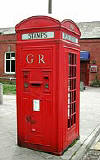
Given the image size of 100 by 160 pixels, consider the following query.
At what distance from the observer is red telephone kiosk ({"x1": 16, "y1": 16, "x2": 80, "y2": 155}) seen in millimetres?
4352

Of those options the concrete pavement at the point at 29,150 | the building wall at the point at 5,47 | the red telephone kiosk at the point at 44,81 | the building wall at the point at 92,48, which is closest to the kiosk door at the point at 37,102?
the red telephone kiosk at the point at 44,81

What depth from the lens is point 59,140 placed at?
4.46 meters

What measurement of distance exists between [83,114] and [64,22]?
518 cm

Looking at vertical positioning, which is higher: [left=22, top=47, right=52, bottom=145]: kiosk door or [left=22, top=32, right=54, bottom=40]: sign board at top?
[left=22, top=32, right=54, bottom=40]: sign board at top

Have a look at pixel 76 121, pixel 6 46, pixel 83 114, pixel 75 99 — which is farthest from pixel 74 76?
pixel 6 46

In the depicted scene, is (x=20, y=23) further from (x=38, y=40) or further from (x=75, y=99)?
(x=75, y=99)

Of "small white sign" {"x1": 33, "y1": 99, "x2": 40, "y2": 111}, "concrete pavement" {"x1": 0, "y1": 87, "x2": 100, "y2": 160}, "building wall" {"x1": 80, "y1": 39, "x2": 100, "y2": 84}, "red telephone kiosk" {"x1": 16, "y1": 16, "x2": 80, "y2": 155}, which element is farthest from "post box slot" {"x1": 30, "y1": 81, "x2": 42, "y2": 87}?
"building wall" {"x1": 80, "y1": 39, "x2": 100, "y2": 84}

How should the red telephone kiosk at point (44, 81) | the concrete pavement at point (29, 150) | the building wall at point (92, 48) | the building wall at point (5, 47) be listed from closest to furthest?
1. the red telephone kiosk at point (44, 81)
2. the concrete pavement at point (29, 150)
3. the building wall at point (92, 48)
4. the building wall at point (5, 47)

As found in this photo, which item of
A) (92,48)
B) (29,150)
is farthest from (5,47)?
(29,150)

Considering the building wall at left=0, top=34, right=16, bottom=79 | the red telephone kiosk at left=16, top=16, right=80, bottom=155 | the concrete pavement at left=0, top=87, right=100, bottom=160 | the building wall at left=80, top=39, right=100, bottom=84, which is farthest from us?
the building wall at left=0, top=34, right=16, bottom=79

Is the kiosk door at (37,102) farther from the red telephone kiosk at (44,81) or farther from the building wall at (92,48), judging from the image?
the building wall at (92,48)

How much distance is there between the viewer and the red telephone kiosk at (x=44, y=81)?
4.35 meters

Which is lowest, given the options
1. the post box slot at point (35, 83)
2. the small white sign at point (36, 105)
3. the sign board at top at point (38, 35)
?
the small white sign at point (36, 105)

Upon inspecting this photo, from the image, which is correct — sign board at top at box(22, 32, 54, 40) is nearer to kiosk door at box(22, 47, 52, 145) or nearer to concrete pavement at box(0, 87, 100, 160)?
kiosk door at box(22, 47, 52, 145)
